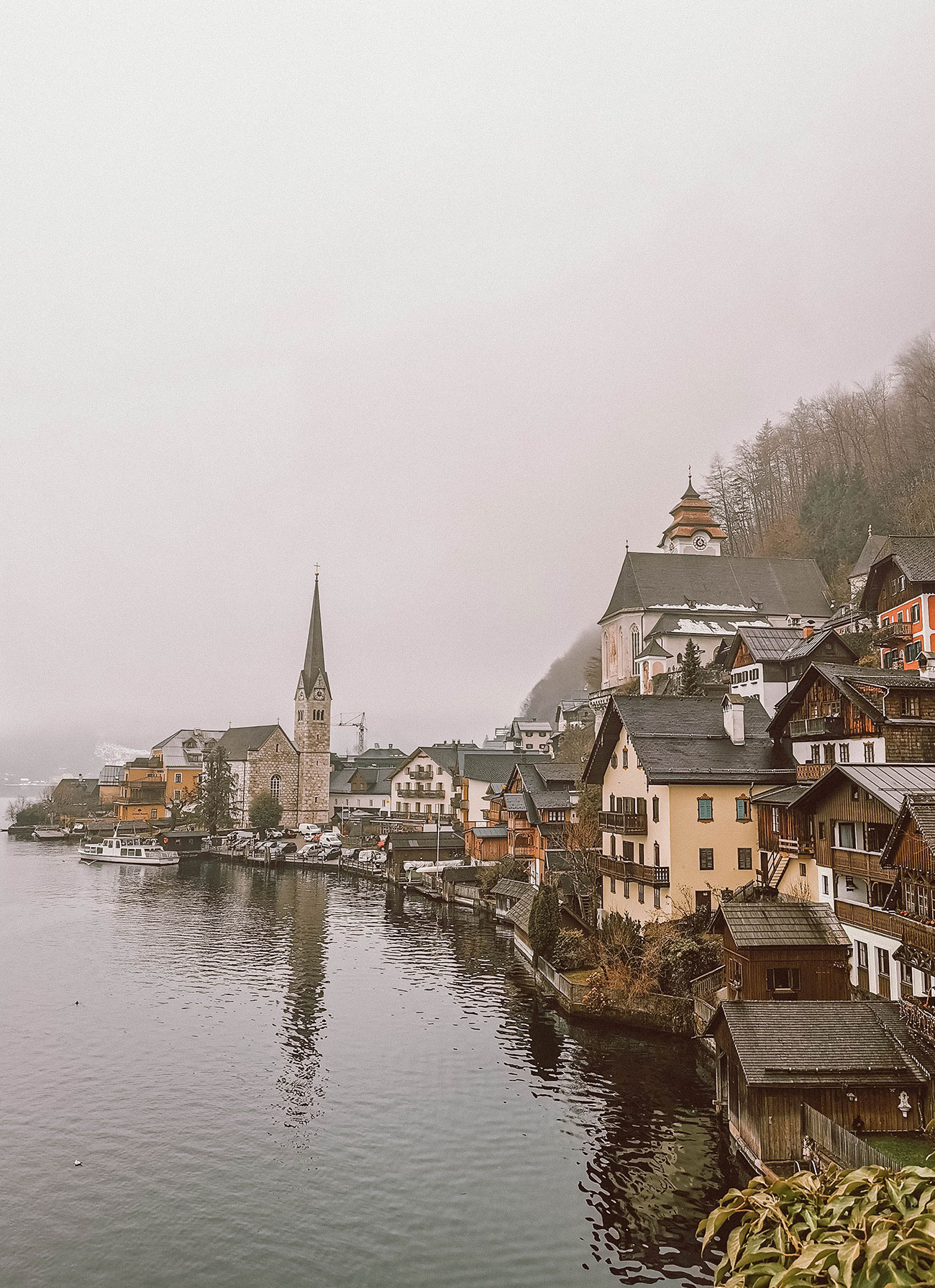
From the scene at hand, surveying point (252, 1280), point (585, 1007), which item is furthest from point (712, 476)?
point (252, 1280)

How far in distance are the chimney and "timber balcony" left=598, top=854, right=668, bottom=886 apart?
8325mm

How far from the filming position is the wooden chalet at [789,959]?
106ft

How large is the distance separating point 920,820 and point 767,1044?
25.7 ft

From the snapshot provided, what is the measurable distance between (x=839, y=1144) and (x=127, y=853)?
A: 111m

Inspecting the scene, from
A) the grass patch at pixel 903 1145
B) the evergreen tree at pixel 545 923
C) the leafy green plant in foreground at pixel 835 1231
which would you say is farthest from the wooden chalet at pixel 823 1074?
the evergreen tree at pixel 545 923

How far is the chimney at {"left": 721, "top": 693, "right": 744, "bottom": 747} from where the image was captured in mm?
48031

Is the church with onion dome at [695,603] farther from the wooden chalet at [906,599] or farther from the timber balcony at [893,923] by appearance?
the timber balcony at [893,923]

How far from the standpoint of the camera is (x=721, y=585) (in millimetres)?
103125

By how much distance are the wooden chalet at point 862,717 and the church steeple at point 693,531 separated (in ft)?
245

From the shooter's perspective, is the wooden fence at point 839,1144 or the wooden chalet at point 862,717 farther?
the wooden chalet at point 862,717

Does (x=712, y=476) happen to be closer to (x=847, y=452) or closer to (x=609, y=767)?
(x=847, y=452)

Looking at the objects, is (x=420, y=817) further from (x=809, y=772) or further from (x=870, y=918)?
(x=870, y=918)

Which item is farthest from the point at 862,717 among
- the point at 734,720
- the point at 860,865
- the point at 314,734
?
the point at 314,734

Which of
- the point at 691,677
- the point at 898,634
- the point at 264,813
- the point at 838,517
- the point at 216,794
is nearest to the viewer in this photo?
the point at 898,634
